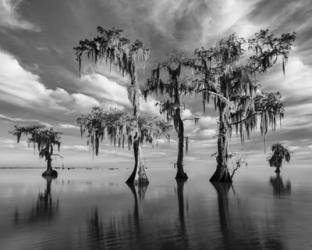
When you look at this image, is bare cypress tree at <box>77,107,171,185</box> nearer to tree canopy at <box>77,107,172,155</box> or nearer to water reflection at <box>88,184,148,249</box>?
tree canopy at <box>77,107,172,155</box>

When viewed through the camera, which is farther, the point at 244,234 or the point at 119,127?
the point at 119,127

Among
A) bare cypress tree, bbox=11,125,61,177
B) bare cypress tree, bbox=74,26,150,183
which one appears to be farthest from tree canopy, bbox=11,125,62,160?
bare cypress tree, bbox=74,26,150,183

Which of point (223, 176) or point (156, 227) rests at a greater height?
point (156, 227)

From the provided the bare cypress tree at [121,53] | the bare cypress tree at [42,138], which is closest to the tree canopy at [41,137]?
the bare cypress tree at [42,138]

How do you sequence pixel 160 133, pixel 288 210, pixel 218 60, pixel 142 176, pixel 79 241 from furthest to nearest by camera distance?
pixel 218 60 → pixel 142 176 → pixel 160 133 → pixel 288 210 → pixel 79 241

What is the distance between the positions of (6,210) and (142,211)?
6.92 m

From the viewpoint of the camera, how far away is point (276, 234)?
848 cm

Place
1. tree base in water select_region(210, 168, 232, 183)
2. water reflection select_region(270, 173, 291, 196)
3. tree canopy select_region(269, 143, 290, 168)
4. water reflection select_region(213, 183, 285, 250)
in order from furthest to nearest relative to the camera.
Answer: tree canopy select_region(269, 143, 290, 168) → tree base in water select_region(210, 168, 232, 183) → water reflection select_region(270, 173, 291, 196) → water reflection select_region(213, 183, 285, 250)

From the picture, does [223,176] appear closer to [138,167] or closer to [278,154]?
[138,167]

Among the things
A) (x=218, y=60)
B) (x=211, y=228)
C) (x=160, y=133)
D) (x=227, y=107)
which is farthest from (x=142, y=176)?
(x=211, y=228)

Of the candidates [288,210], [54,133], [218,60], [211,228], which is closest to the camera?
[211,228]

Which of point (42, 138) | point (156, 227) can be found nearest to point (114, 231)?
point (156, 227)

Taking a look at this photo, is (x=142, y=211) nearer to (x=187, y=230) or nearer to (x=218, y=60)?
(x=187, y=230)

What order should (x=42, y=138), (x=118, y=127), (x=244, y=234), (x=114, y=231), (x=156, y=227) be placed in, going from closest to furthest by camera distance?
(x=244, y=234), (x=114, y=231), (x=156, y=227), (x=118, y=127), (x=42, y=138)
